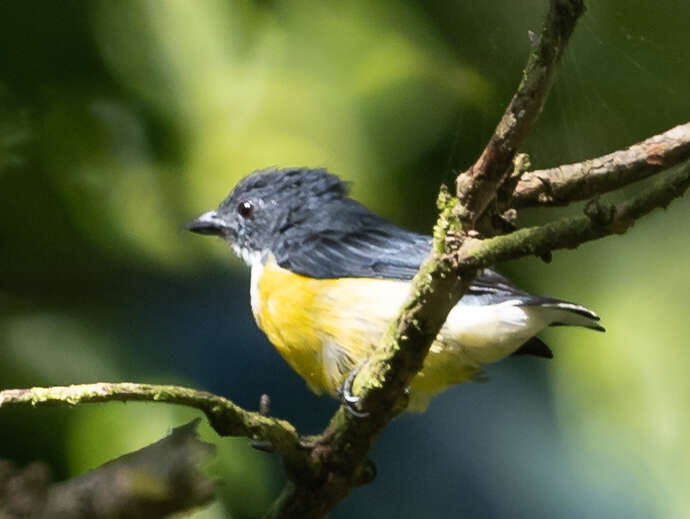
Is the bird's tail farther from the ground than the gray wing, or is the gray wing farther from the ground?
the bird's tail

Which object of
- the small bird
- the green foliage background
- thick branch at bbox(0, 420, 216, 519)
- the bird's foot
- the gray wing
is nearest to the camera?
thick branch at bbox(0, 420, 216, 519)

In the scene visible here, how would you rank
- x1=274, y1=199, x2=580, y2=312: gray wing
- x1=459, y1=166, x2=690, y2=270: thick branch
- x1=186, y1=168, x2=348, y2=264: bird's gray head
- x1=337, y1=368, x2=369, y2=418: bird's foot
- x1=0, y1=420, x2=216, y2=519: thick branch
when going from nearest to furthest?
x1=459, y1=166, x2=690, y2=270: thick branch → x1=0, y1=420, x2=216, y2=519: thick branch → x1=337, y1=368, x2=369, y2=418: bird's foot → x1=274, y1=199, x2=580, y2=312: gray wing → x1=186, y1=168, x2=348, y2=264: bird's gray head

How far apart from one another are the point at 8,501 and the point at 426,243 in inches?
41.5

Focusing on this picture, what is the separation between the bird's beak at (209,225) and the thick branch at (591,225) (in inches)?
50.0

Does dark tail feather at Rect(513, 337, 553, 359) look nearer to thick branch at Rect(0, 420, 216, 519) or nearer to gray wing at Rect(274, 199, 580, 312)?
gray wing at Rect(274, 199, 580, 312)

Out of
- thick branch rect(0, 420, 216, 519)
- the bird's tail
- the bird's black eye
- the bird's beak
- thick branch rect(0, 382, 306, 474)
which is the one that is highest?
the bird's tail

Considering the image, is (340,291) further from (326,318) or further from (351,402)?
(351,402)

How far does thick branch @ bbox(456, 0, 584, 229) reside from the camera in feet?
3.52

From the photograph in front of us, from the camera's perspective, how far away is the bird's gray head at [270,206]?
2.24m

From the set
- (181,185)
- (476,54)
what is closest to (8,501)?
(181,185)

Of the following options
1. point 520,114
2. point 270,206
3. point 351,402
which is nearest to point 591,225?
point 520,114

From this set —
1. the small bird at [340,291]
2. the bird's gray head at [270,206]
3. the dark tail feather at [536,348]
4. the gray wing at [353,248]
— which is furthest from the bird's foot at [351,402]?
the bird's gray head at [270,206]

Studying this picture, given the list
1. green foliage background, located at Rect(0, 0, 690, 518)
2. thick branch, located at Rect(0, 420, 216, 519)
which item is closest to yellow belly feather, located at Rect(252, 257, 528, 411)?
green foliage background, located at Rect(0, 0, 690, 518)

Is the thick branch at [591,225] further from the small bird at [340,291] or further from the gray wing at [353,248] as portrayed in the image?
the gray wing at [353,248]
